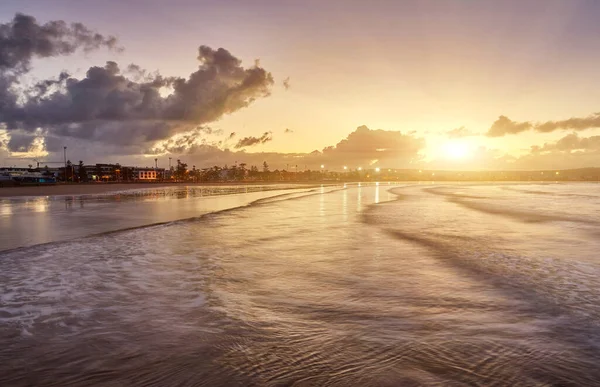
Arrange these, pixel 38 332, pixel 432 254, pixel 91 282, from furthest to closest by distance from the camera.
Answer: pixel 432 254 → pixel 91 282 → pixel 38 332

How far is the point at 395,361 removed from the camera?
4805 mm

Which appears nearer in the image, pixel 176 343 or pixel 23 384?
pixel 23 384

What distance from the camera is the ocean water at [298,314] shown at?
459cm

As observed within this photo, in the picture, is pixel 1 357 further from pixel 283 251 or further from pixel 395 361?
pixel 283 251

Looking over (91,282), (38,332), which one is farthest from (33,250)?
(38,332)

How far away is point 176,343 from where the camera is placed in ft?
17.6

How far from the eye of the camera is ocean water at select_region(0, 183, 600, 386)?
4586 millimetres

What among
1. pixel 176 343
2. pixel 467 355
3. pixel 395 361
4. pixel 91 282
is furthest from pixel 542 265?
pixel 91 282

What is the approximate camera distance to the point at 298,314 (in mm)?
6566

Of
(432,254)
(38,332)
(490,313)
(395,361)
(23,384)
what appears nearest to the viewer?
(23,384)

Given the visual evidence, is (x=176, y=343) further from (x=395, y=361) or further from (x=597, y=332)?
(x=597, y=332)

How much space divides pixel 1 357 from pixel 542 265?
11831mm

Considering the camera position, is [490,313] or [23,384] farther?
[490,313]

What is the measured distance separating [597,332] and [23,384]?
7.78 metres
